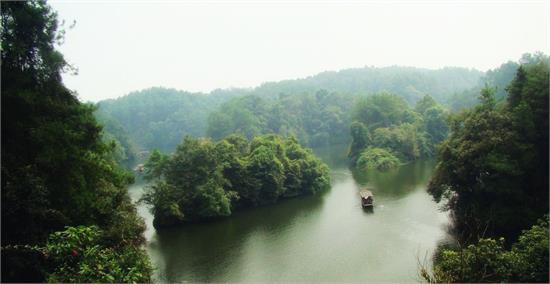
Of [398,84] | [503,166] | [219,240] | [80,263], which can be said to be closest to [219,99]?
[398,84]

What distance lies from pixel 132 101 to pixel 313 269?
14049cm

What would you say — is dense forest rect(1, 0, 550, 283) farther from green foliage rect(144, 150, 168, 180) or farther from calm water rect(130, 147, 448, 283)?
calm water rect(130, 147, 448, 283)

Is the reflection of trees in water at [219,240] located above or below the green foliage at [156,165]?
below

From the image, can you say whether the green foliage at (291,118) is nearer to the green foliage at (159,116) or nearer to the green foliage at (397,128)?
the green foliage at (159,116)

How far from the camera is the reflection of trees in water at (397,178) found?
4278 centimetres

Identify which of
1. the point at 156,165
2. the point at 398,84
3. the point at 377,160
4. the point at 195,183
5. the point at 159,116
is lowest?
the point at 377,160

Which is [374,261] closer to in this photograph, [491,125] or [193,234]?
[491,125]

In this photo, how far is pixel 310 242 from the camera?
2825cm

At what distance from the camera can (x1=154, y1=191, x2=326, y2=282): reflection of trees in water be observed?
80.4 feet

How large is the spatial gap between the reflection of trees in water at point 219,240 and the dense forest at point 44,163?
12.5 feet

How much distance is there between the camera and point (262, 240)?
29.5 metres

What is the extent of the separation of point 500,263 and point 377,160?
43.5 meters

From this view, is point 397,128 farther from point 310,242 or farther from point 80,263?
point 80,263

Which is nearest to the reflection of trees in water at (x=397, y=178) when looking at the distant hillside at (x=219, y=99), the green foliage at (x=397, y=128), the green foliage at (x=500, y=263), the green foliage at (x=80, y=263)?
the green foliage at (x=397, y=128)
